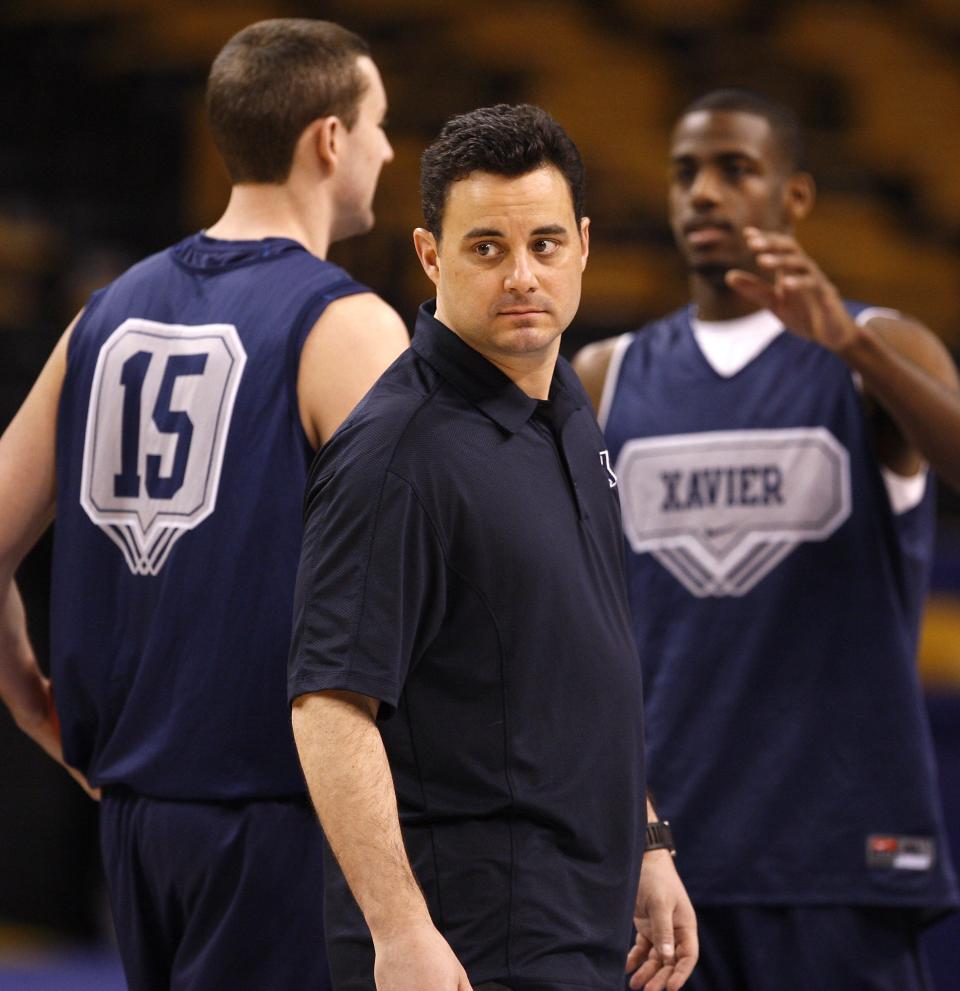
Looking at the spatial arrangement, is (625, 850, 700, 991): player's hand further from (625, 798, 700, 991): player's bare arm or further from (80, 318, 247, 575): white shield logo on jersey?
(80, 318, 247, 575): white shield logo on jersey

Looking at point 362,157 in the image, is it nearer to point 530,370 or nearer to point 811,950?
point 530,370

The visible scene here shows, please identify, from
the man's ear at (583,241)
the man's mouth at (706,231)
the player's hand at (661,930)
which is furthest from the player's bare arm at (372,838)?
the man's mouth at (706,231)

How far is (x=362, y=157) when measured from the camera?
9.76 feet

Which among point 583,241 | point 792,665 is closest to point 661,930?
point 583,241

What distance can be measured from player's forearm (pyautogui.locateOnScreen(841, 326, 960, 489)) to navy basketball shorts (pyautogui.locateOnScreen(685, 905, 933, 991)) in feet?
2.95

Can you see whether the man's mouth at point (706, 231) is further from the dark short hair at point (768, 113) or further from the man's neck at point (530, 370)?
the man's neck at point (530, 370)

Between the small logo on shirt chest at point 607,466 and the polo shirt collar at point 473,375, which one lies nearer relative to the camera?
the polo shirt collar at point 473,375

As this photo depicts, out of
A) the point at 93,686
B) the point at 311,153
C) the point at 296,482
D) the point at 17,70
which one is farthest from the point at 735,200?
the point at 17,70

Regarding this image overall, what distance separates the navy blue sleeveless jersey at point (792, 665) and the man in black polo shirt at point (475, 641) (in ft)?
3.89

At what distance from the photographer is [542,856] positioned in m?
2.19

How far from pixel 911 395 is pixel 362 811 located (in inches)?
65.9

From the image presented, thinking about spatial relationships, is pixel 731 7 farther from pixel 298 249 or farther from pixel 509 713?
pixel 509 713

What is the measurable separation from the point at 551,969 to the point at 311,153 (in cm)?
Result: 142

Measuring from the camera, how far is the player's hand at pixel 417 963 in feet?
6.52
